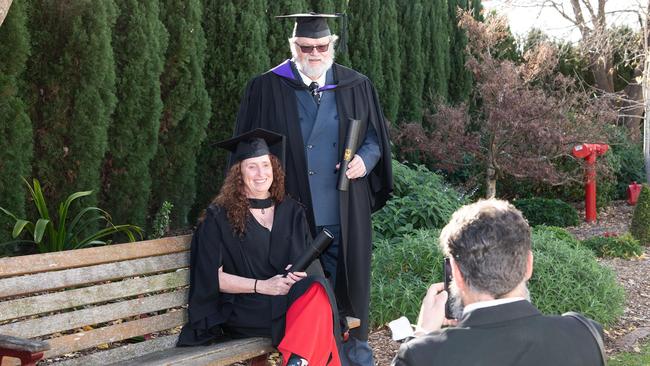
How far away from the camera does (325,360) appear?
4.05m

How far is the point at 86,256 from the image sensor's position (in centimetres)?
420

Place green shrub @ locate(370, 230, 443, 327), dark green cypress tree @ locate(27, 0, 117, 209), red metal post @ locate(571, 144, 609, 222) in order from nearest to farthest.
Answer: green shrub @ locate(370, 230, 443, 327), dark green cypress tree @ locate(27, 0, 117, 209), red metal post @ locate(571, 144, 609, 222)

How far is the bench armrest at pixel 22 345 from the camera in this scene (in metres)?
3.43

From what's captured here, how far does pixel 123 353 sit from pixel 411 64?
8.64 m

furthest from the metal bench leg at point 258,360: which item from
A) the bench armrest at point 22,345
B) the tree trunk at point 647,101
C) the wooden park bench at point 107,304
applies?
the tree trunk at point 647,101

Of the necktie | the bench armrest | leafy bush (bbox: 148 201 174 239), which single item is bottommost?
leafy bush (bbox: 148 201 174 239)

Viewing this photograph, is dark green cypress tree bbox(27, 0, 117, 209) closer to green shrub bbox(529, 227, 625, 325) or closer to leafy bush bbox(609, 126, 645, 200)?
green shrub bbox(529, 227, 625, 325)

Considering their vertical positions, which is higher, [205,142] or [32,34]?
[32,34]

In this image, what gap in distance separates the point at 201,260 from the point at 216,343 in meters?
0.40

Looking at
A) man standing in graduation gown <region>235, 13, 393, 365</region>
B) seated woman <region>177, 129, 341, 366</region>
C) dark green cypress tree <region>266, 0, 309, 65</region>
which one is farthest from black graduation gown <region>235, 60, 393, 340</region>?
dark green cypress tree <region>266, 0, 309, 65</region>

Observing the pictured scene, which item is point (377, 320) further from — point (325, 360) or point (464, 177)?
point (464, 177)

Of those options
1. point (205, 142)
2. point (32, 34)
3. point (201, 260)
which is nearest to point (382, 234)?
point (205, 142)

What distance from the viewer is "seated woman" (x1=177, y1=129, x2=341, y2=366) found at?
4352 mm

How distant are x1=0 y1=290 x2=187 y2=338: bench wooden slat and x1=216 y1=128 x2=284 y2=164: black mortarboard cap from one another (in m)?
0.75
